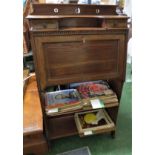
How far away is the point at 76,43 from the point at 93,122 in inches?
30.5

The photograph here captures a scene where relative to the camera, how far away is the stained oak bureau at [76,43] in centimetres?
100

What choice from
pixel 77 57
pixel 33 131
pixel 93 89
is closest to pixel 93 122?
pixel 93 89

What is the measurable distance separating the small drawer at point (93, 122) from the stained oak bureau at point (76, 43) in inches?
18.9

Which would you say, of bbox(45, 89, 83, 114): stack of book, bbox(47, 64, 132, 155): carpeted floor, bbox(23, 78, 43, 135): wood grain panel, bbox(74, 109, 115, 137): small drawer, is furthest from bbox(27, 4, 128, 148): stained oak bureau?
bbox(47, 64, 132, 155): carpeted floor

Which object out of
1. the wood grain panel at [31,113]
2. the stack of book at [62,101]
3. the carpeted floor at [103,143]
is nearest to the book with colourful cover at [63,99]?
the stack of book at [62,101]

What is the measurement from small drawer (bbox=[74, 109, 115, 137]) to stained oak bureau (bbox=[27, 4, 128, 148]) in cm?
48

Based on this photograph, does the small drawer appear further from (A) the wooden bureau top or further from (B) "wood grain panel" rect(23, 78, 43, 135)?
(A) the wooden bureau top

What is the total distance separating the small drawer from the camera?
1406 mm

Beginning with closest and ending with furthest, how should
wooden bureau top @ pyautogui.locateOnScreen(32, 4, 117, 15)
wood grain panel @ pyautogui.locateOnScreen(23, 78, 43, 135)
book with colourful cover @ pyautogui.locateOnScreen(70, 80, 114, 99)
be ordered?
wooden bureau top @ pyautogui.locateOnScreen(32, 4, 117, 15) < wood grain panel @ pyautogui.locateOnScreen(23, 78, 43, 135) < book with colourful cover @ pyautogui.locateOnScreen(70, 80, 114, 99)

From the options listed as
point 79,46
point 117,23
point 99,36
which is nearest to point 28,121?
point 79,46

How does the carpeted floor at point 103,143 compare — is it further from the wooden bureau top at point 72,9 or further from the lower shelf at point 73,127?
the wooden bureau top at point 72,9

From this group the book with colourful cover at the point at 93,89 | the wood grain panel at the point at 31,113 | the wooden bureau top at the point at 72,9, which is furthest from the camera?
the book with colourful cover at the point at 93,89
